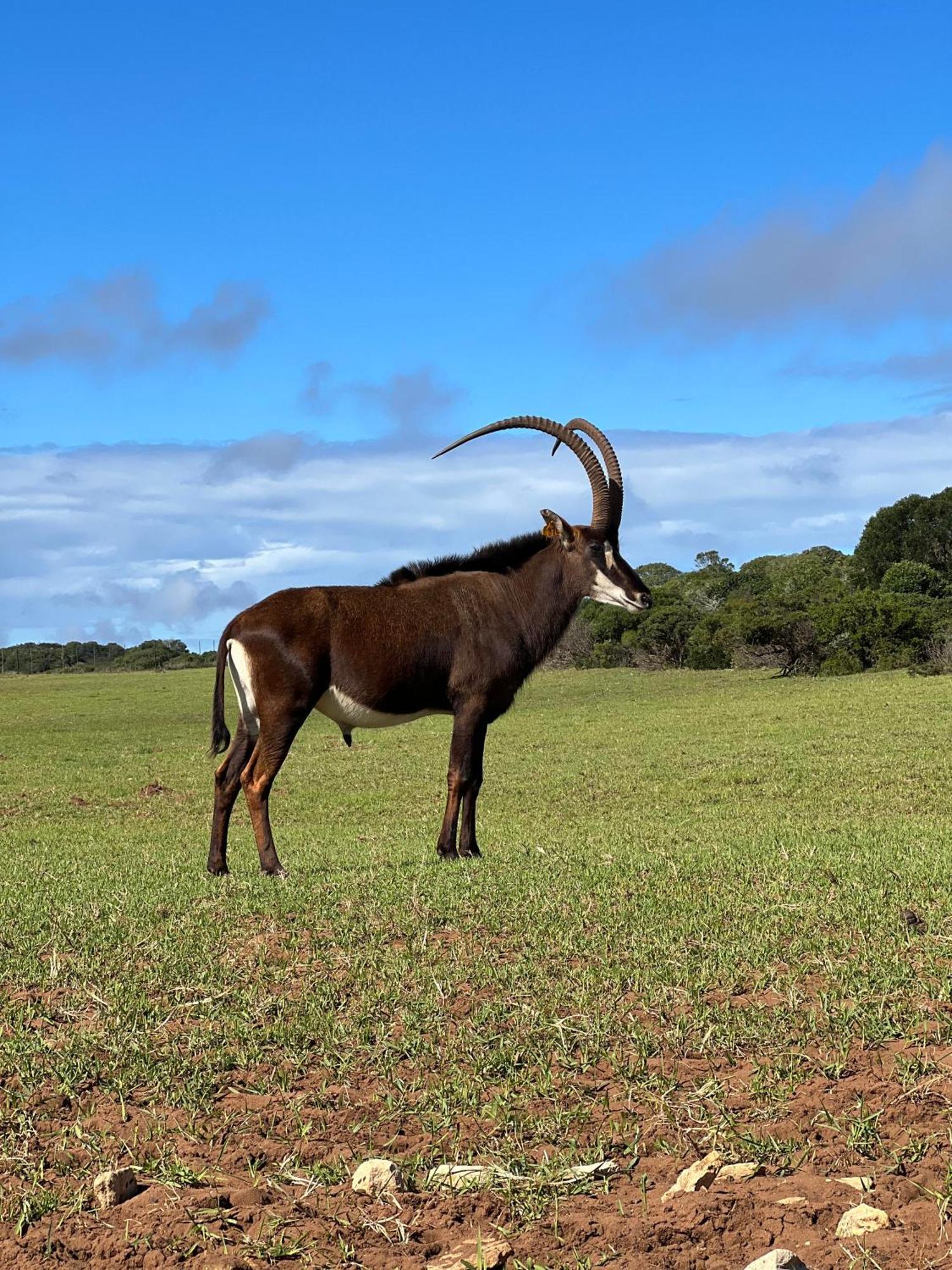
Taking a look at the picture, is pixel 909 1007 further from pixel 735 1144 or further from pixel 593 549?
pixel 593 549

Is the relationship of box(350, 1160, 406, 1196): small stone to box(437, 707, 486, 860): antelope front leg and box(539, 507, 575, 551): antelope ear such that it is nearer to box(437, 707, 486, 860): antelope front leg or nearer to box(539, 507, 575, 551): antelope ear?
box(437, 707, 486, 860): antelope front leg

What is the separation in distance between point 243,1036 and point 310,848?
6665 millimetres

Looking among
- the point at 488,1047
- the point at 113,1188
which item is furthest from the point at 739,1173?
the point at 113,1188

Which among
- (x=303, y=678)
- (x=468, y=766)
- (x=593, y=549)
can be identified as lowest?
(x=468, y=766)

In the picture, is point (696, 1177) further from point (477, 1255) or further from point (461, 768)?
point (461, 768)

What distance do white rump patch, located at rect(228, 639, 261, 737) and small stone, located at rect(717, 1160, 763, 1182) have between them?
599cm

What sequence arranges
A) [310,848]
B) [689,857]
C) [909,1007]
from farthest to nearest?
[310,848] → [689,857] → [909,1007]

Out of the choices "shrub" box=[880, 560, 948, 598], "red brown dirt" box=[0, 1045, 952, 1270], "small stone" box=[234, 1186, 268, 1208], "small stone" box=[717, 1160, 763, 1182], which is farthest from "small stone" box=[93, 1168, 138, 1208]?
"shrub" box=[880, 560, 948, 598]

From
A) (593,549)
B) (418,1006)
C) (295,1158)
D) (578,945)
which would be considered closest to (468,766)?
(593,549)

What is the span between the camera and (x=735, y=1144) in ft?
13.5

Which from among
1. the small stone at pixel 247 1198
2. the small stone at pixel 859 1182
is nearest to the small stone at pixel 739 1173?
the small stone at pixel 859 1182

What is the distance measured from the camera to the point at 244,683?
941 centimetres

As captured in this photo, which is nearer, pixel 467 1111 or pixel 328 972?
pixel 467 1111

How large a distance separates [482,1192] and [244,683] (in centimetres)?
595
